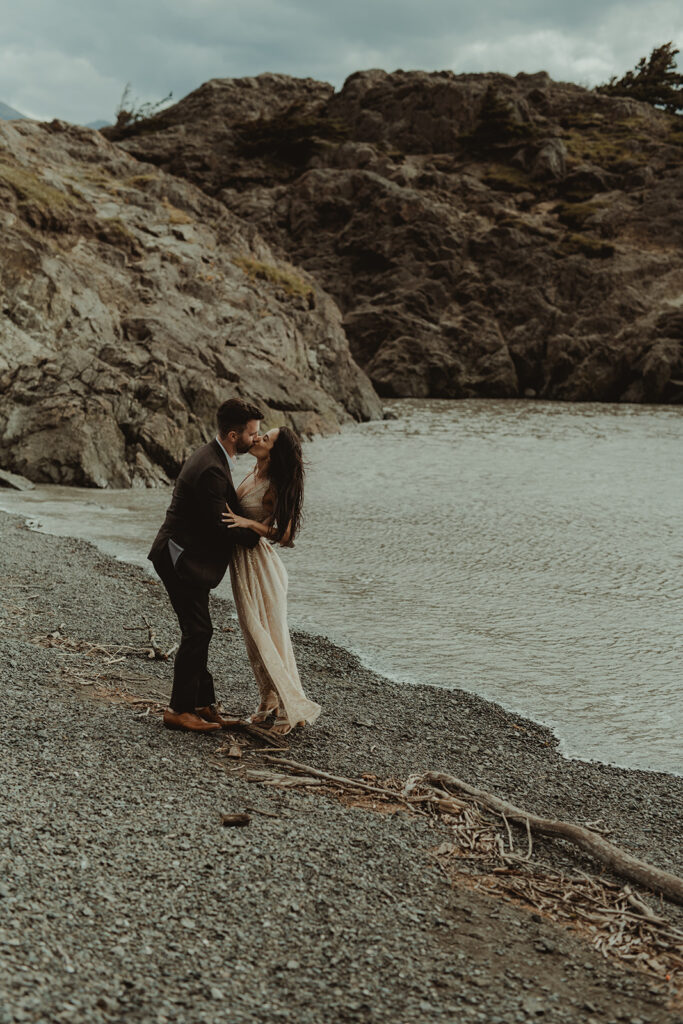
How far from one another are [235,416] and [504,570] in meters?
10.7

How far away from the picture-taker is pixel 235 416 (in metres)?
7.69

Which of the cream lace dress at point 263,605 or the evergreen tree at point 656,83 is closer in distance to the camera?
the cream lace dress at point 263,605

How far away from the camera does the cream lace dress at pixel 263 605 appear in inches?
317

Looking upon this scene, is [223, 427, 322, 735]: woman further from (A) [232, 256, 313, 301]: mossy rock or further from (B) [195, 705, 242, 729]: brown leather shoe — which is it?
(A) [232, 256, 313, 301]: mossy rock

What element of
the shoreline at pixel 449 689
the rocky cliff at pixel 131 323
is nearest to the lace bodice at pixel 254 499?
the shoreline at pixel 449 689

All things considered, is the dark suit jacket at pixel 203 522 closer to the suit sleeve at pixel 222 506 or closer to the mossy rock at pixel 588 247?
the suit sleeve at pixel 222 506

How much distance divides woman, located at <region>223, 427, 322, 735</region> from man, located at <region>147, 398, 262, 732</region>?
151 millimetres

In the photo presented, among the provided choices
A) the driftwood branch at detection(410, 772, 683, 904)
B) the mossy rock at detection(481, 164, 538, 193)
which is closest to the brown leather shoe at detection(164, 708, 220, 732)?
the driftwood branch at detection(410, 772, 683, 904)

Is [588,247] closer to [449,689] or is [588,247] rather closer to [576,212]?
[576,212]

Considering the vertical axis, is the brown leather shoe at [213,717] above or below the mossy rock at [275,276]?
below

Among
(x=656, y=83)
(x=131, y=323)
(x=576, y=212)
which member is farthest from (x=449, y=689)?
(x=656, y=83)

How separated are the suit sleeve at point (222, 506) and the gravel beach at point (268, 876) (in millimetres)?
1828

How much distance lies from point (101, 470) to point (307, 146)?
77542 millimetres

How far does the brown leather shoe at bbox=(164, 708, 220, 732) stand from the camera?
8.04m
